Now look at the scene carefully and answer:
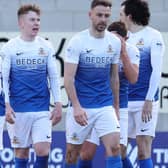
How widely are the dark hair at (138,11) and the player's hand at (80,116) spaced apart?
1260 millimetres

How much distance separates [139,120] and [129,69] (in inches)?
22.4

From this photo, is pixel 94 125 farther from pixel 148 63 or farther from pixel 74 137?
pixel 148 63

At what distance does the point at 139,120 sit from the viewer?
28.5 ft

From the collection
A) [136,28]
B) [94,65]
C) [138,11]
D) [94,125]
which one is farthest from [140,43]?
[94,125]

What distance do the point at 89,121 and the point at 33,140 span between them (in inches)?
21.2

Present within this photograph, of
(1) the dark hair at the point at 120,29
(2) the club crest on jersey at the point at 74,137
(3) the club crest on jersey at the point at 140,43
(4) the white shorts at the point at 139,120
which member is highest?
(1) the dark hair at the point at 120,29

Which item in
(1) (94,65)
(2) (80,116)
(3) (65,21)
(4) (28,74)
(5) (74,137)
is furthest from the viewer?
(3) (65,21)

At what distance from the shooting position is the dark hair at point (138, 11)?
8727 millimetres

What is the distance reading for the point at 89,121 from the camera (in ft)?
26.1

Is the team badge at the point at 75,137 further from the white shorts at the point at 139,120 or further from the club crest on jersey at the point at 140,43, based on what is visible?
the club crest on jersey at the point at 140,43

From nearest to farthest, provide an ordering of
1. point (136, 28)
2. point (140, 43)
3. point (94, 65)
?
point (94, 65) → point (140, 43) → point (136, 28)

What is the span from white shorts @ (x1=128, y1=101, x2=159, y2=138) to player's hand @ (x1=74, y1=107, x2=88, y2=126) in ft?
3.07

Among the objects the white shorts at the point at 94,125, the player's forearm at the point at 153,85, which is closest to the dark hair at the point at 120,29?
the player's forearm at the point at 153,85

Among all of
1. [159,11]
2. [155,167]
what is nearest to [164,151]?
[155,167]
